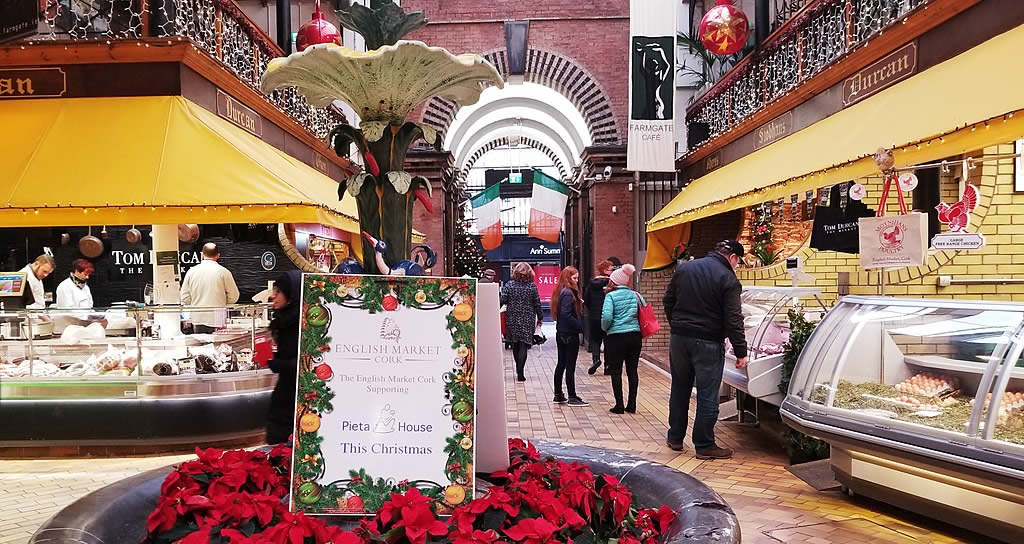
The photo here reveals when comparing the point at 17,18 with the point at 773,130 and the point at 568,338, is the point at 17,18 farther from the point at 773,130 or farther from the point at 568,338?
the point at 773,130

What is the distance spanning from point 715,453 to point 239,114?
19.8ft

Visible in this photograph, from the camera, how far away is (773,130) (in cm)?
974

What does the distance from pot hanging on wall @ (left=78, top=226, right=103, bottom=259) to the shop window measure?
31.2ft

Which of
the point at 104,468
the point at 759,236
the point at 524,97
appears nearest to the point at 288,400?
the point at 104,468

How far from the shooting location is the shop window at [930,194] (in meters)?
7.15

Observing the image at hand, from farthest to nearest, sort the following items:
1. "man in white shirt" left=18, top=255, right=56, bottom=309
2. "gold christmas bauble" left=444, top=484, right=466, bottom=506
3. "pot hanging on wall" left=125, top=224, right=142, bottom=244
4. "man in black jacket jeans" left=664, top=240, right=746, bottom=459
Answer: "pot hanging on wall" left=125, top=224, right=142, bottom=244, "man in white shirt" left=18, top=255, right=56, bottom=309, "man in black jacket jeans" left=664, top=240, right=746, bottom=459, "gold christmas bauble" left=444, top=484, right=466, bottom=506

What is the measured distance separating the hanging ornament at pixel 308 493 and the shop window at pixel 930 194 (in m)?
6.85

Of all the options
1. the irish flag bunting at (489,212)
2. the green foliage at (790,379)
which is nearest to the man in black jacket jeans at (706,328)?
the green foliage at (790,379)

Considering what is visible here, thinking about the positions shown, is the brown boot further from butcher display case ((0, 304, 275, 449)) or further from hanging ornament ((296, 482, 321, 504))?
hanging ornament ((296, 482, 321, 504))

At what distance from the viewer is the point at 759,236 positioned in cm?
1069

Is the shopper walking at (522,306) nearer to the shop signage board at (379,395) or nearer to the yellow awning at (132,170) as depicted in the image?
the yellow awning at (132,170)

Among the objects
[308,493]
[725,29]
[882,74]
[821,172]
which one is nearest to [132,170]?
[308,493]

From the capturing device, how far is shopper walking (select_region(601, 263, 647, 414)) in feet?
24.3

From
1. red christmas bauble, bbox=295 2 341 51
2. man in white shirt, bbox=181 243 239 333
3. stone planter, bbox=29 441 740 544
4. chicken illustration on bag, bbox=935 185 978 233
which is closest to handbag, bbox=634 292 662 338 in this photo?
chicken illustration on bag, bbox=935 185 978 233
